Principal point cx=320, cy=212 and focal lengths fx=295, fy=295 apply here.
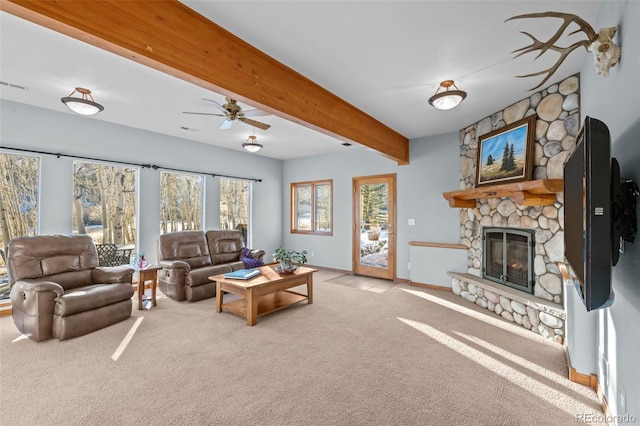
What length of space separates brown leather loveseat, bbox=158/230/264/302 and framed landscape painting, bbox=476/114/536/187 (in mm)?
4007

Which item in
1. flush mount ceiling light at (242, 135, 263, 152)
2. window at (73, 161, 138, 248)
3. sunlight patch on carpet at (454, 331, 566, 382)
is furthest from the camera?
flush mount ceiling light at (242, 135, 263, 152)

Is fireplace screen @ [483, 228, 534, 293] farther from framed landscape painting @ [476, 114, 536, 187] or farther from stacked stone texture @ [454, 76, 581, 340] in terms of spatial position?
framed landscape painting @ [476, 114, 536, 187]

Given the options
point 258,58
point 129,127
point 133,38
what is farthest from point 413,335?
point 129,127

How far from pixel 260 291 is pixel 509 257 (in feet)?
10.6

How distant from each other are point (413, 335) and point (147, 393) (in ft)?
8.18

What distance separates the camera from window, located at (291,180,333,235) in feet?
22.7

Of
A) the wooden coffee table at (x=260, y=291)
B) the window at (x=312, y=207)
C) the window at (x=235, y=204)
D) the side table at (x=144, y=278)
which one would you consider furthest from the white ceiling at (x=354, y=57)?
the window at (x=312, y=207)

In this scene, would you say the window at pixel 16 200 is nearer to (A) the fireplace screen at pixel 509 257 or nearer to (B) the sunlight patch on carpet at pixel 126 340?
(B) the sunlight patch on carpet at pixel 126 340

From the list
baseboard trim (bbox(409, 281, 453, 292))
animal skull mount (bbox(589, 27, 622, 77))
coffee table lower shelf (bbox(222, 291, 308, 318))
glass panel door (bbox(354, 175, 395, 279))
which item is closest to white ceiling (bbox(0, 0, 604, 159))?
animal skull mount (bbox(589, 27, 622, 77))

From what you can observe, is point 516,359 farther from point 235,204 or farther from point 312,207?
point 235,204

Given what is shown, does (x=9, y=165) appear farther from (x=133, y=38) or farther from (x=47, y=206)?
(x=133, y=38)

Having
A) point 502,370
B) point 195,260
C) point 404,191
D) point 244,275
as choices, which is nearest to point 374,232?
point 404,191

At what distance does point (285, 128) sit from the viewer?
4824mm

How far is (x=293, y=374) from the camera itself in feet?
7.95
